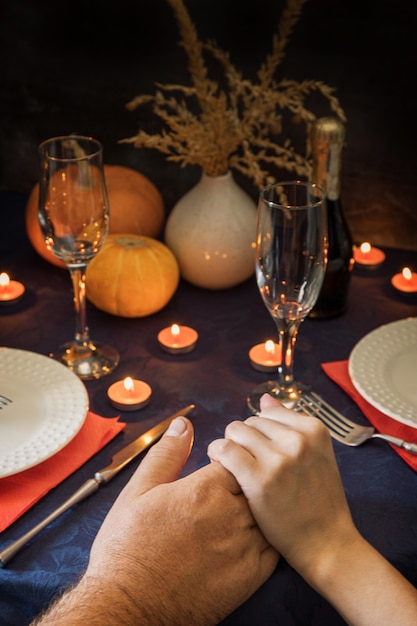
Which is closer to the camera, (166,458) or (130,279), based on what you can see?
(166,458)

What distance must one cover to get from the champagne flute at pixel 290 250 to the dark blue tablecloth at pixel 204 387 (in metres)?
0.12

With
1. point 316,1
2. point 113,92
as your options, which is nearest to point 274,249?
point 316,1

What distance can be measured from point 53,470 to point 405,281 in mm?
771

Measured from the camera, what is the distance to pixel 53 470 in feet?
3.33

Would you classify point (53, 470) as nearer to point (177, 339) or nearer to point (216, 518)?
point (216, 518)

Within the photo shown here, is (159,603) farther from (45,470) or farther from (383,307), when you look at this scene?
(383,307)

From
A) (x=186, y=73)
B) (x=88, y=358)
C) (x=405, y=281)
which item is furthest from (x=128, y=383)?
(x=186, y=73)

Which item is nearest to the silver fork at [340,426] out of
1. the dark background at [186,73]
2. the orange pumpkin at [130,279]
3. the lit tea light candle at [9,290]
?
the orange pumpkin at [130,279]

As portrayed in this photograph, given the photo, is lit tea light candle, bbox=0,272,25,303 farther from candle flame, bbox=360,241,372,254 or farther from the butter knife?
candle flame, bbox=360,241,372,254

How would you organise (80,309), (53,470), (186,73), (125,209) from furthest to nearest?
(186,73), (125,209), (80,309), (53,470)

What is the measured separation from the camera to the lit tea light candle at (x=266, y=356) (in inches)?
49.1

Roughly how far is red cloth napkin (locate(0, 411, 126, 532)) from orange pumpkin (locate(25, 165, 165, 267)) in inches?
20.3

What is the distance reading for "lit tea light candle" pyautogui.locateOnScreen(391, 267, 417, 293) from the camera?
1.46m

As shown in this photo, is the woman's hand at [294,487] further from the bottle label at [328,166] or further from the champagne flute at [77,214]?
the bottle label at [328,166]
